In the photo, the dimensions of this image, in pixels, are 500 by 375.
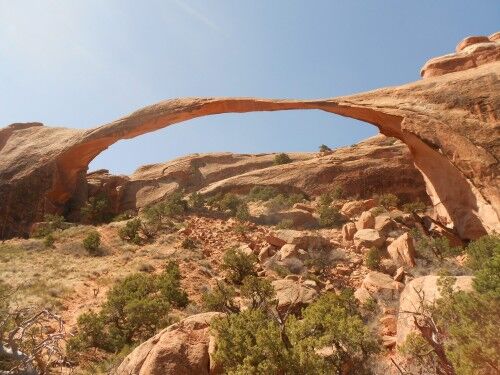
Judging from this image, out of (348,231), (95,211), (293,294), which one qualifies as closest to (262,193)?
Answer: (348,231)

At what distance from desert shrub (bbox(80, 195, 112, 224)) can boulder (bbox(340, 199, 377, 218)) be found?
14142 mm

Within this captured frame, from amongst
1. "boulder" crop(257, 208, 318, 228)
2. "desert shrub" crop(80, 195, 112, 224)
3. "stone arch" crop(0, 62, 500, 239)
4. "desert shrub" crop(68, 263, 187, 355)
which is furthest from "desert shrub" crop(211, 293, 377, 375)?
"desert shrub" crop(80, 195, 112, 224)

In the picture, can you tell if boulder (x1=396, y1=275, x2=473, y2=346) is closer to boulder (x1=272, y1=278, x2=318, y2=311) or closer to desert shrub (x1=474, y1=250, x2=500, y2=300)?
desert shrub (x1=474, y1=250, x2=500, y2=300)

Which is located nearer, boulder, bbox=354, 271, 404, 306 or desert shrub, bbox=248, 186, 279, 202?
boulder, bbox=354, 271, 404, 306

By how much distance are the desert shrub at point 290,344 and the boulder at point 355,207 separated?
12454mm

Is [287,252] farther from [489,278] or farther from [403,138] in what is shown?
[489,278]

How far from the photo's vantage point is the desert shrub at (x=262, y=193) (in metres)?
24.1

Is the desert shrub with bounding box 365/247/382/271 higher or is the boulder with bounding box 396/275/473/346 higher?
the boulder with bounding box 396/275/473/346

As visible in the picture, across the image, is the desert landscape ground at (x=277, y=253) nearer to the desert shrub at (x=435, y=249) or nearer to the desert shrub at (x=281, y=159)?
the desert shrub at (x=435, y=249)

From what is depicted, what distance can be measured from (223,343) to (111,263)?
9.52 metres

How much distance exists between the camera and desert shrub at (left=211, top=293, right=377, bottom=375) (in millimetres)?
5734

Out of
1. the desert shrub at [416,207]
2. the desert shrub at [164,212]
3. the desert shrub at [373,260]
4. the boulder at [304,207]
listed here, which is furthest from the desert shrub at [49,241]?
the desert shrub at [416,207]

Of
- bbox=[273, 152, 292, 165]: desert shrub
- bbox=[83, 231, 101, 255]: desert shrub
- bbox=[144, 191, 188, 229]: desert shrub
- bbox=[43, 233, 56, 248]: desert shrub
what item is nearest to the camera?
bbox=[83, 231, 101, 255]: desert shrub

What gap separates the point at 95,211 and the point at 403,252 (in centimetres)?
1771
